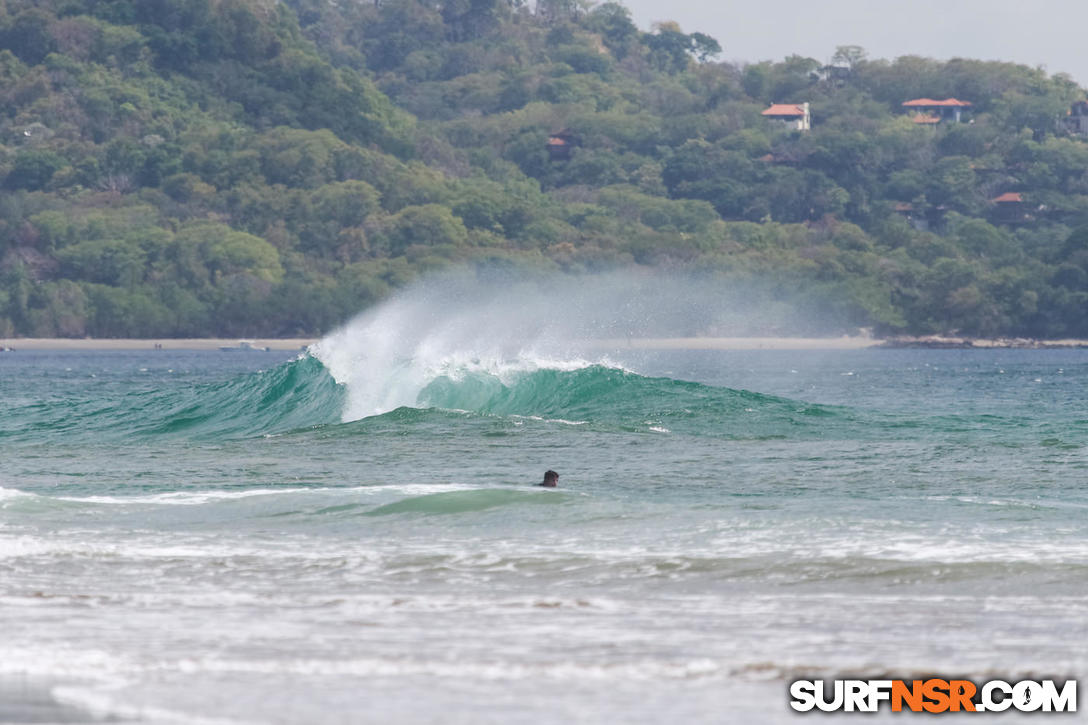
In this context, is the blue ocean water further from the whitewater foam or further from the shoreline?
the shoreline

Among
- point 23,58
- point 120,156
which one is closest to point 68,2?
point 23,58

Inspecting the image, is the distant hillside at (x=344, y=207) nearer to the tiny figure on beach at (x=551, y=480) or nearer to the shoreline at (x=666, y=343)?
the shoreline at (x=666, y=343)

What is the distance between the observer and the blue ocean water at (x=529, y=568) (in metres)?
9.55

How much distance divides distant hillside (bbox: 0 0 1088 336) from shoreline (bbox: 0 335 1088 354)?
5.18 ft

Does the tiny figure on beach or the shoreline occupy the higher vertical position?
the tiny figure on beach

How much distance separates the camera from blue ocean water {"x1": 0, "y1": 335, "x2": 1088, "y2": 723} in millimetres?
9555

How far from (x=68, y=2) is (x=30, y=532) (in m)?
194

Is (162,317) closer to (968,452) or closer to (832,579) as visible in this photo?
(968,452)

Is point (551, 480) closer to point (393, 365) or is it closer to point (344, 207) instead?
point (393, 365)

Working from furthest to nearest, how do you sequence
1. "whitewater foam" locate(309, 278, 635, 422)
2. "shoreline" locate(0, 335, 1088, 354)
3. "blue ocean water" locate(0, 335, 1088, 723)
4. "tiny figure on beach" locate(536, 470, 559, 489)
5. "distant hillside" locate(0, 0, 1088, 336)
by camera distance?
1. "distant hillside" locate(0, 0, 1088, 336)
2. "shoreline" locate(0, 335, 1088, 354)
3. "whitewater foam" locate(309, 278, 635, 422)
4. "tiny figure on beach" locate(536, 470, 559, 489)
5. "blue ocean water" locate(0, 335, 1088, 723)

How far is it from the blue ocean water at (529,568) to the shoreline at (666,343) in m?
120

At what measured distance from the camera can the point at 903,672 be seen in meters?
9.62

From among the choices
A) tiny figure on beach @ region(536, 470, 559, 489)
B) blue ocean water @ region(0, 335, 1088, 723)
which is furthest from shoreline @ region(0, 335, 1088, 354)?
tiny figure on beach @ region(536, 470, 559, 489)

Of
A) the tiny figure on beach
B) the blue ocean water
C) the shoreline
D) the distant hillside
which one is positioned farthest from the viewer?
the distant hillside
